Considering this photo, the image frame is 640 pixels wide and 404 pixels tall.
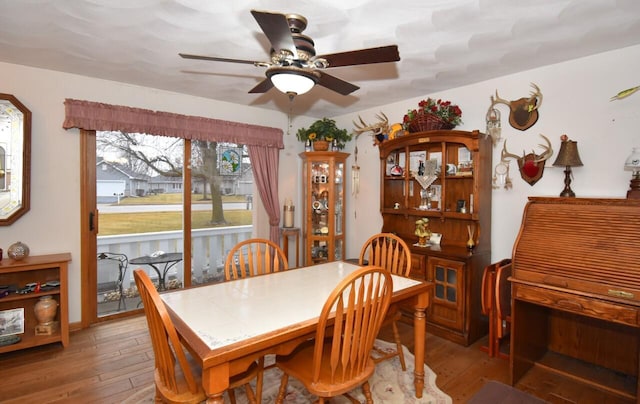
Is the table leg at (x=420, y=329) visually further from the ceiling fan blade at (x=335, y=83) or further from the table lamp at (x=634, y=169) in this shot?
the table lamp at (x=634, y=169)

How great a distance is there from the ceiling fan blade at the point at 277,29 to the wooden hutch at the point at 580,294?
207 centimetres

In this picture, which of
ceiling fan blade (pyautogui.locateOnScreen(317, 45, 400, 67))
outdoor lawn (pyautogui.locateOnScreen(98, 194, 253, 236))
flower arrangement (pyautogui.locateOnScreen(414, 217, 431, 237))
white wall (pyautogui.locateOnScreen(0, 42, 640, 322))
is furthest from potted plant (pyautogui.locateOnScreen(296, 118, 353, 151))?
ceiling fan blade (pyautogui.locateOnScreen(317, 45, 400, 67))

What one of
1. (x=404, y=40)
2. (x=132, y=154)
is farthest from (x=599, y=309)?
(x=132, y=154)

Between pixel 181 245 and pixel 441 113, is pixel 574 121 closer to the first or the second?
pixel 441 113

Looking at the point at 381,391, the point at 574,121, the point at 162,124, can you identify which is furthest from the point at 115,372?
the point at 574,121

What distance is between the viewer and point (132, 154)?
11.6 feet

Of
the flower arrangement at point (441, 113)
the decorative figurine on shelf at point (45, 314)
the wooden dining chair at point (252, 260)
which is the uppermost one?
the flower arrangement at point (441, 113)

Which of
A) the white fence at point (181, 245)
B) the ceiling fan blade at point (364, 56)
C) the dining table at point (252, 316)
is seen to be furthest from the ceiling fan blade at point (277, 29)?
the white fence at point (181, 245)

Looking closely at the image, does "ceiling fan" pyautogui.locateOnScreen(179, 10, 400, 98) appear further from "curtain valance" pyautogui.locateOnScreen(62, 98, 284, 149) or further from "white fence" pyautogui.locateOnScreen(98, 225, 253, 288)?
"white fence" pyautogui.locateOnScreen(98, 225, 253, 288)

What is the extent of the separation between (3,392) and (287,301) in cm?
217

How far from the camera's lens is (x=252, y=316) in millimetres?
1570

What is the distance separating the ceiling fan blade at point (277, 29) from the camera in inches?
53.5

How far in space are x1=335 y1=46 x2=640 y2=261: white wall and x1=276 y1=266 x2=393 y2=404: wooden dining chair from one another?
2083mm

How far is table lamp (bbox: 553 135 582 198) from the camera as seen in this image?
2.52m
